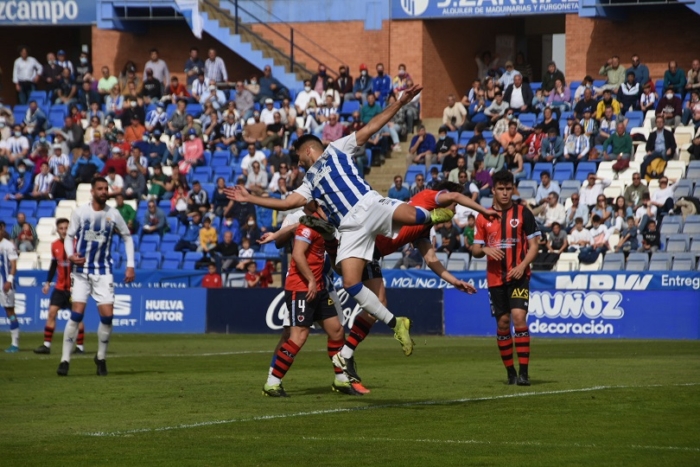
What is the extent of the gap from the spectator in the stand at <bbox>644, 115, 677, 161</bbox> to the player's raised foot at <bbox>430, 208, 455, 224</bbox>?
18.8 m

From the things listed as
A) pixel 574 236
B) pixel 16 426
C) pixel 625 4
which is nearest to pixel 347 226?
pixel 16 426

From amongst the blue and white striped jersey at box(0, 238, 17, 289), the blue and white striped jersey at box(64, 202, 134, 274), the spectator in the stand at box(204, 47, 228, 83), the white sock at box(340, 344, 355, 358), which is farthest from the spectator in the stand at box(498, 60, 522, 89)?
the white sock at box(340, 344, 355, 358)

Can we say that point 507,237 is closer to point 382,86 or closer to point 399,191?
point 399,191

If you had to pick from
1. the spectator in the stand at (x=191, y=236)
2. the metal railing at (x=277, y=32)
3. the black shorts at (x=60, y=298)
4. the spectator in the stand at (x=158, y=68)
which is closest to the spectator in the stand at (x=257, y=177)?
the spectator in the stand at (x=191, y=236)

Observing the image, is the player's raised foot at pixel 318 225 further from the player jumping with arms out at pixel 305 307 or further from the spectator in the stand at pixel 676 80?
the spectator in the stand at pixel 676 80

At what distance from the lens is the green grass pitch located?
28.9ft

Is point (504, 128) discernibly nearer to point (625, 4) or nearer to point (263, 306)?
point (625, 4)

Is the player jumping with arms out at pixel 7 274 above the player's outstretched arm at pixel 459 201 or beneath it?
beneath

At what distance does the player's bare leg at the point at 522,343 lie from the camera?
43.5 feet

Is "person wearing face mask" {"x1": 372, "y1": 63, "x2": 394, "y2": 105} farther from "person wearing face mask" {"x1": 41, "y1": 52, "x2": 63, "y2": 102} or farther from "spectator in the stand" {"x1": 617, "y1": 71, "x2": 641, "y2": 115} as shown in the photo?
"person wearing face mask" {"x1": 41, "y1": 52, "x2": 63, "y2": 102}

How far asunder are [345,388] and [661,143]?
735 inches

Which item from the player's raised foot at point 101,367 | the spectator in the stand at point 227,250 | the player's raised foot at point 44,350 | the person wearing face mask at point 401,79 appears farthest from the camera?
the person wearing face mask at point 401,79

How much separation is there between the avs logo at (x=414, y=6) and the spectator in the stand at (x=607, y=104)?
8.56 meters

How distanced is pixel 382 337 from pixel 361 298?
51.4 feet
